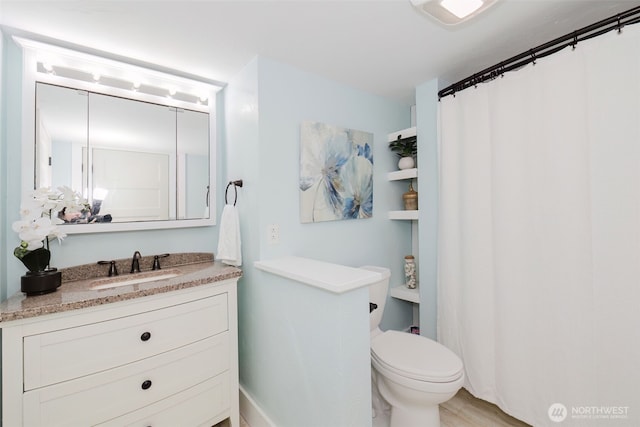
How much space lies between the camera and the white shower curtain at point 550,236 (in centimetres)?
125

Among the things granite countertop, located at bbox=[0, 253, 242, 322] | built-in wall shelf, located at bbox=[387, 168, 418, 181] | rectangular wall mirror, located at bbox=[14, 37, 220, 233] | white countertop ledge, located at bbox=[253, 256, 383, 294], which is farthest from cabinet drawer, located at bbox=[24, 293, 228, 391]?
built-in wall shelf, located at bbox=[387, 168, 418, 181]

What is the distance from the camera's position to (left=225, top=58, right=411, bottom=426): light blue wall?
1268 millimetres

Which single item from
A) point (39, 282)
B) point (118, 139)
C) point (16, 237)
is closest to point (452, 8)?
point (118, 139)

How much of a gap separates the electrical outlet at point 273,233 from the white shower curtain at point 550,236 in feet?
A: 4.01

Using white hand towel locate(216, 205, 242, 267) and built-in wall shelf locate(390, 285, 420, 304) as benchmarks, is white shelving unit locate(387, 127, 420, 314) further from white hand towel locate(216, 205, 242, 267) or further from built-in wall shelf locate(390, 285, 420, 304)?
white hand towel locate(216, 205, 242, 267)

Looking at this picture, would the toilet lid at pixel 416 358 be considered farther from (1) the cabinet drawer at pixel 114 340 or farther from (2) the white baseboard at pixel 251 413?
(1) the cabinet drawer at pixel 114 340

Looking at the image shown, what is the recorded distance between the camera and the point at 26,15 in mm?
1296

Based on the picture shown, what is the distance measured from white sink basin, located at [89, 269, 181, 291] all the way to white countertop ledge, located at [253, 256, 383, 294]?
586 mm

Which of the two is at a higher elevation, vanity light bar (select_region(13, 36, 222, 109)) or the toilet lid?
vanity light bar (select_region(13, 36, 222, 109))

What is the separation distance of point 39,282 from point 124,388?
25.2 inches

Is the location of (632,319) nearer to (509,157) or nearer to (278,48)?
(509,157)

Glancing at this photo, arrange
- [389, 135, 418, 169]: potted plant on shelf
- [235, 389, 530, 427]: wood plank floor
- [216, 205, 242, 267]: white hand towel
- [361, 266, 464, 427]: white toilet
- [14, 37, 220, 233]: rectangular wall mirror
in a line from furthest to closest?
1. [389, 135, 418, 169]: potted plant on shelf
2. [216, 205, 242, 267]: white hand towel
3. [235, 389, 530, 427]: wood plank floor
4. [14, 37, 220, 233]: rectangular wall mirror
5. [361, 266, 464, 427]: white toilet

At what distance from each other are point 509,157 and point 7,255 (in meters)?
2.86

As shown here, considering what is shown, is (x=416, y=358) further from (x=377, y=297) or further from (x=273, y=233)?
(x=273, y=233)
